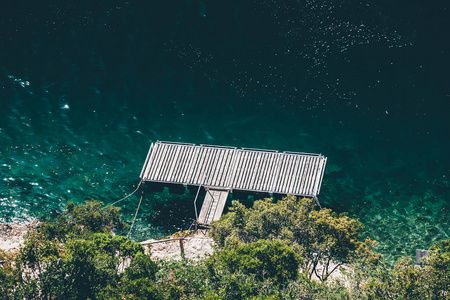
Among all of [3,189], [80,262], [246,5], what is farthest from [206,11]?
[80,262]

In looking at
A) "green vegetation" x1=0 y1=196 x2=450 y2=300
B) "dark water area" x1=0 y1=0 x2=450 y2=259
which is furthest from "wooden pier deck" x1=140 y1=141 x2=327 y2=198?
"green vegetation" x1=0 y1=196 x2=450 y2=300

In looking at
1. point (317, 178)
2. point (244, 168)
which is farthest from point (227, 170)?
point (317, 178)

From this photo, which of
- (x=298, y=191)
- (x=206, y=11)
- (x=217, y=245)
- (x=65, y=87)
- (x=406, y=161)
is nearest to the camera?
(x=217, y=245)

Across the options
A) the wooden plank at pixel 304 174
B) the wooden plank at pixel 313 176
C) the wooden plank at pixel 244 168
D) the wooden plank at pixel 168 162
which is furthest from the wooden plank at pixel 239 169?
the wooden plank at pixel 313 176

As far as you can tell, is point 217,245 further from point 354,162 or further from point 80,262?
point 354,162

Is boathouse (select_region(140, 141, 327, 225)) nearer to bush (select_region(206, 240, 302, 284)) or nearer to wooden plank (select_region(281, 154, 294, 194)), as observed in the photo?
wooden plank (select_region(281, 154, 294, 194))

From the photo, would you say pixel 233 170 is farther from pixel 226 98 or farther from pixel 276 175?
pixel 226 98
